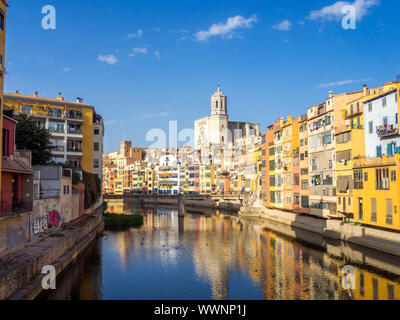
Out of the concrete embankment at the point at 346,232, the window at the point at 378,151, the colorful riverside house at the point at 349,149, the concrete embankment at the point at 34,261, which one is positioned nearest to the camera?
the concrete embankment at the point at 34,261

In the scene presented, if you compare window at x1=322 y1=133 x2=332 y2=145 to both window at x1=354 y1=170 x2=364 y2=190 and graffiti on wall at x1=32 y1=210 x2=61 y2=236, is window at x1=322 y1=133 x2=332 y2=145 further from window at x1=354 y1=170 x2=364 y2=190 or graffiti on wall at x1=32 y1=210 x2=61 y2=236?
graffiti on wall at x1=32 y1=210 x2=61 y2=236

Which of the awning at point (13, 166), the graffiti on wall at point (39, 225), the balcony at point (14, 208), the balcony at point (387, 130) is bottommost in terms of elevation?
the graffiti on wall at point (39, 225)

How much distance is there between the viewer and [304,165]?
6219cm

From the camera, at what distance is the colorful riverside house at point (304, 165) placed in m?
60.8

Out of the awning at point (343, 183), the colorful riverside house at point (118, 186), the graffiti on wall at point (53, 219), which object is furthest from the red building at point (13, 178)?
the colorful riverside house at point (118, 186)

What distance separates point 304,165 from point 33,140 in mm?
40731

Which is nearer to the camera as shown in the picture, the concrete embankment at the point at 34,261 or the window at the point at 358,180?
the concrete embankment at the point at 34,261

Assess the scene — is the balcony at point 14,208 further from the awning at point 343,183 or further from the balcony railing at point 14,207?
the awning at point 343,183

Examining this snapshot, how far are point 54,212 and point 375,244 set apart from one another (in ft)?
110

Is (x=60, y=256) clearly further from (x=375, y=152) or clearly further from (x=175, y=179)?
(x=175, y=179)

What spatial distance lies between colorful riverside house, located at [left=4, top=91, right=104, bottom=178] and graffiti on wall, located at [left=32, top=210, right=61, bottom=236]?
30.0 m

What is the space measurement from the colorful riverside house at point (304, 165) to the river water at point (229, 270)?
8.46 metres

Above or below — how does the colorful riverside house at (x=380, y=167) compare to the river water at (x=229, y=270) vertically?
above
